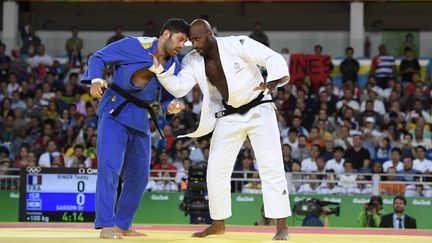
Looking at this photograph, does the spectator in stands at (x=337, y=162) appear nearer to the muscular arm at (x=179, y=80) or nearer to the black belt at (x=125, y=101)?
the muscular arm at (x=179, y=80)

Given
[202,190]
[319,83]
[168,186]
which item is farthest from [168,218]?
[319,83]

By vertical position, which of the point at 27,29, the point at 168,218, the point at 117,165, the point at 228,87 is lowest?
the point at 168,218

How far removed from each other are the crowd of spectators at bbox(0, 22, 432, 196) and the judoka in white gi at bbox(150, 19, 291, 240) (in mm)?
5710

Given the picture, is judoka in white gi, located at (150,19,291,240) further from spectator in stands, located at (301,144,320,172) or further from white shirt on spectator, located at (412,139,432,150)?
white shirt on spectator, located at (412,139,432,150)

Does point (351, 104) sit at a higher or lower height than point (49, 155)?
higher

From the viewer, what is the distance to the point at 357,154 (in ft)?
47.1

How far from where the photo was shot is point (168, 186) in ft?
43.2

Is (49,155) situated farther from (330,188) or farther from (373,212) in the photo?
(373,212)

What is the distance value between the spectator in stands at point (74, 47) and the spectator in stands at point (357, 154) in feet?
22.2

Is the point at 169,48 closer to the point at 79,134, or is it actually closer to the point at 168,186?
the point at 168,186

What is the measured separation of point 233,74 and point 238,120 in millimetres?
363

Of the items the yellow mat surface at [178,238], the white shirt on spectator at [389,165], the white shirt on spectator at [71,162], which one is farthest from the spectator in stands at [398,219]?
the white shirt on spectator at [71,162]

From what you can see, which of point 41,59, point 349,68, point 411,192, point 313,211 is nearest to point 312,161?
point 411,192

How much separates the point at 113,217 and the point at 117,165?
1.29ft
